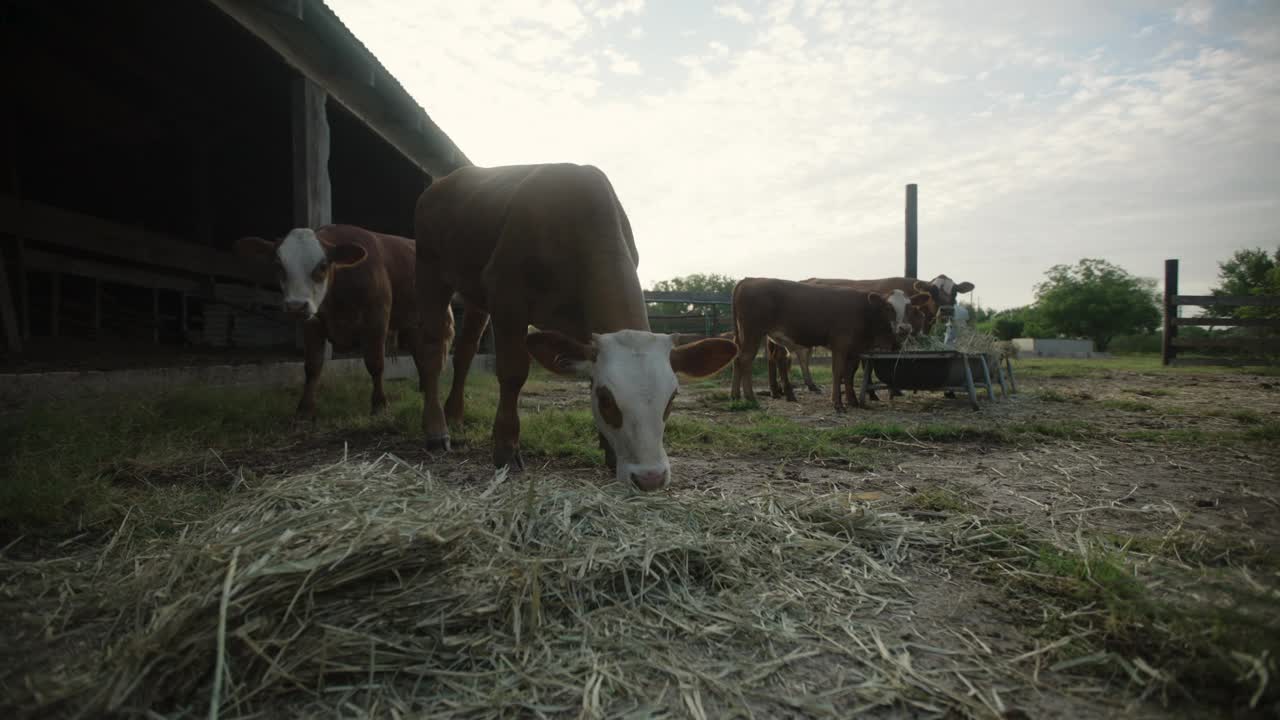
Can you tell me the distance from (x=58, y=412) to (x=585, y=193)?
3846 mm

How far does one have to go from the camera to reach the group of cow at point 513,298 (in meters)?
2.79

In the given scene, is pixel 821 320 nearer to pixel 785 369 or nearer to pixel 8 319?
pixel 785 369

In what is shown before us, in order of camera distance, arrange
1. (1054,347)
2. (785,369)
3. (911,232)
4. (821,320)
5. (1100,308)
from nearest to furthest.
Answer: (821,320) → (785,369) → (911,232) → (1054,347) → (1100,308)

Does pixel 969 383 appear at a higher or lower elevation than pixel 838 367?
lower

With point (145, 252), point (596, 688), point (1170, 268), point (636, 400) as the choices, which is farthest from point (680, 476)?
point (1170, 268)

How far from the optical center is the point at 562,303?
11.7ft

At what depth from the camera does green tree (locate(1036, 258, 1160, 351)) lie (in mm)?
43750

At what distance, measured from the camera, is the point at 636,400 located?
265cm

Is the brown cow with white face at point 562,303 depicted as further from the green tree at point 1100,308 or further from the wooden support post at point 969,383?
the green tree at point 1100,308

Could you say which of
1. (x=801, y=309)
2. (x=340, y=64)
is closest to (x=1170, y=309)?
(x=801, y=309)

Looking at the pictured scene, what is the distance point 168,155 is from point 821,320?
37.2 feet

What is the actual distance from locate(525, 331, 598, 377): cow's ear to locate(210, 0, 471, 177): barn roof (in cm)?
484

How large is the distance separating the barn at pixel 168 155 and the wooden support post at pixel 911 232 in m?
10.2

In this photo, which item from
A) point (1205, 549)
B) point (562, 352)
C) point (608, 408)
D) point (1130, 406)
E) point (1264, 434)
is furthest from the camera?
point (1130, 406)
